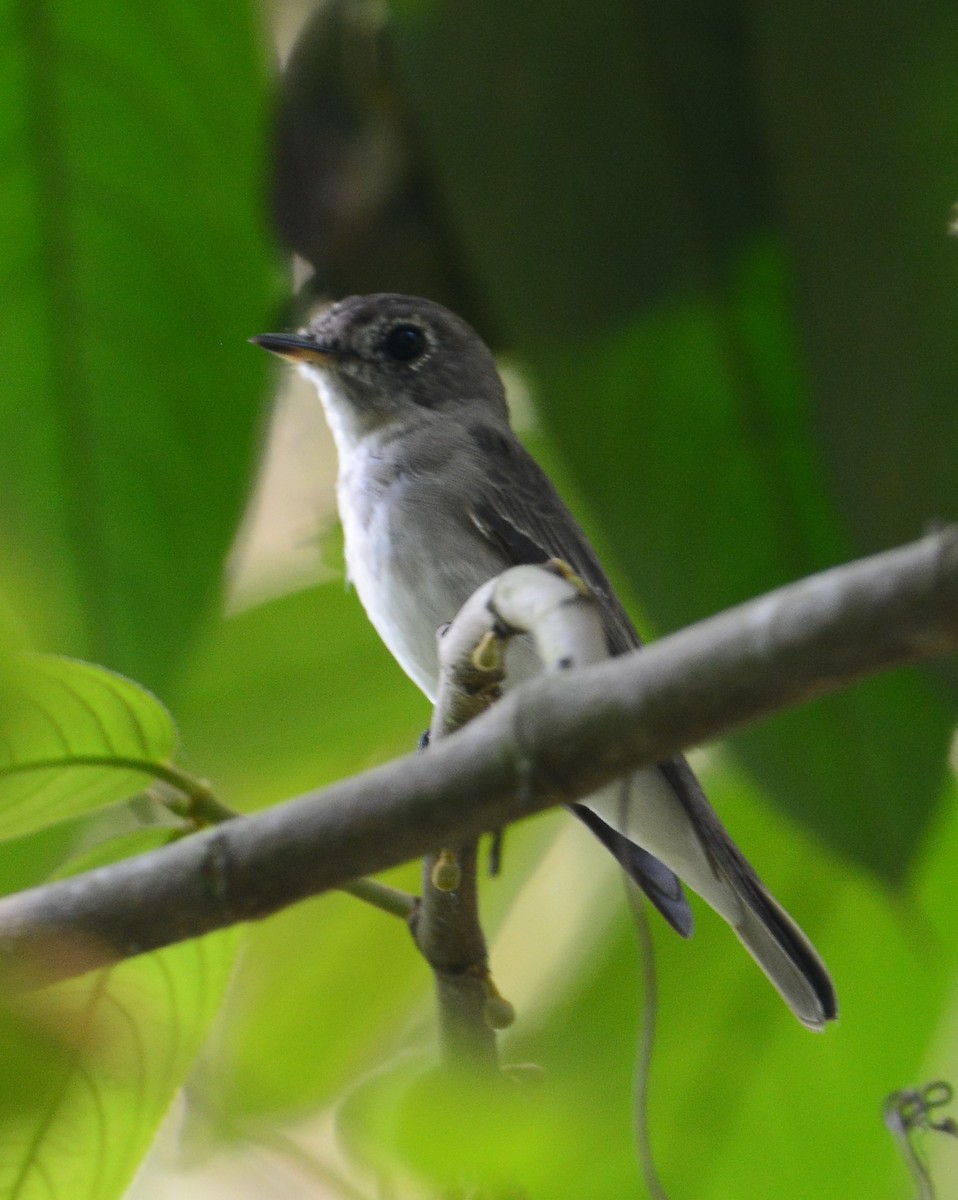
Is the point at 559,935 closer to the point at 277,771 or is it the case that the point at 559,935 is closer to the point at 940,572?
the point at 277,771

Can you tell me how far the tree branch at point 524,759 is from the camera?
1.40 feet

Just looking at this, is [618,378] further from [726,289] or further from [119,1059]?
[119,1059]

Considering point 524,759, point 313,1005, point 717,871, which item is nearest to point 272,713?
point 313,1005

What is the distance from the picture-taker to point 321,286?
1313 mm

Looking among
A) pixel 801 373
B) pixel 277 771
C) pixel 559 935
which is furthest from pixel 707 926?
pixel 801 373

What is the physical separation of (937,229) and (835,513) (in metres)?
0.20

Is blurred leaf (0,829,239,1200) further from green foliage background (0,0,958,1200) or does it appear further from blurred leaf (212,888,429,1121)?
blurred leaf (212,888,429,1121)

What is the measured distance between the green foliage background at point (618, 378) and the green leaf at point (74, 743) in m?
0.05

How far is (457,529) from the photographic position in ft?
4.53

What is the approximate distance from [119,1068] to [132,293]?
0.50 m

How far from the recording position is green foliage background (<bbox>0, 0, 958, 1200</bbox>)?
2.93 feet

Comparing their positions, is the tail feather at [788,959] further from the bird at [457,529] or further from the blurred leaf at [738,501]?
the blurred leaf at [738,501]

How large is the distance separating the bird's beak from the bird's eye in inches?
3.0

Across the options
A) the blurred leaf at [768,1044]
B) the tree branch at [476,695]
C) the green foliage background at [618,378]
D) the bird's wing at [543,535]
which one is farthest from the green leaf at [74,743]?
the bird's wing at [543,535]
